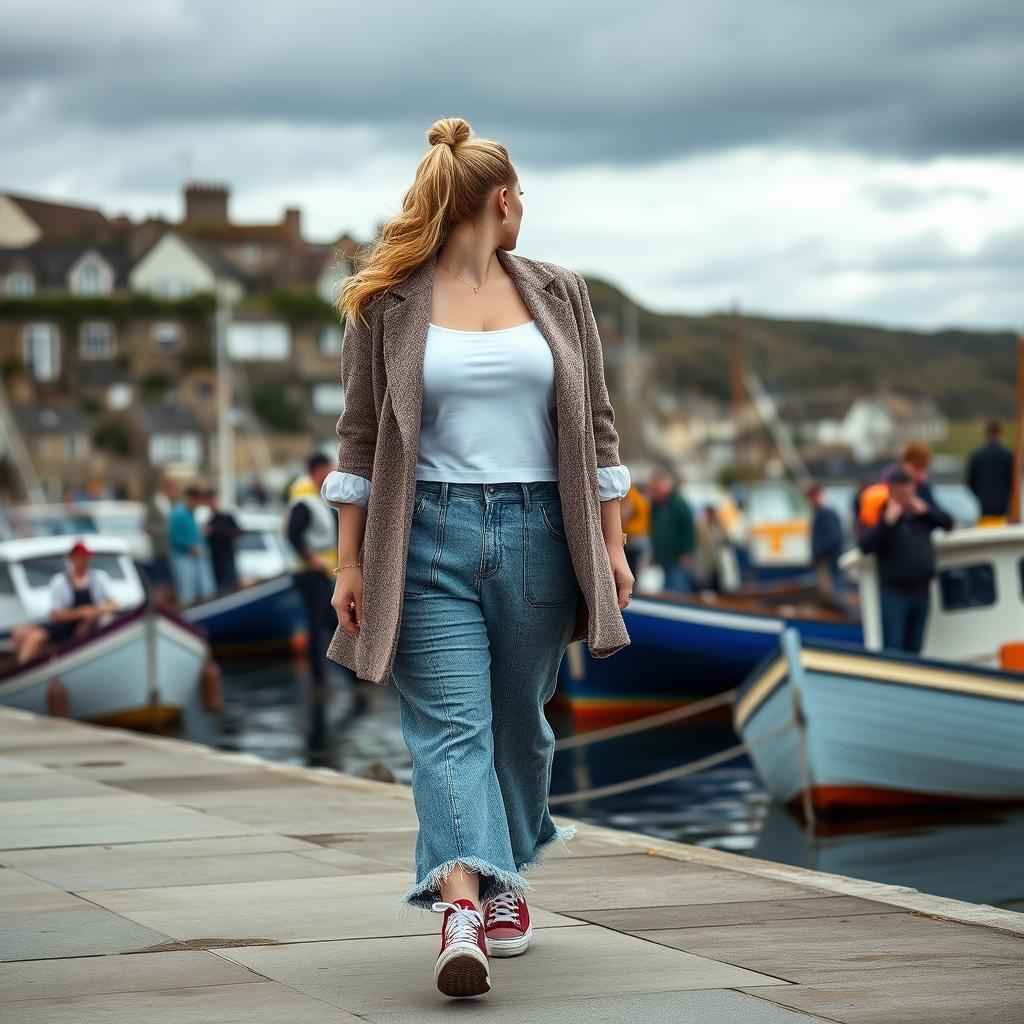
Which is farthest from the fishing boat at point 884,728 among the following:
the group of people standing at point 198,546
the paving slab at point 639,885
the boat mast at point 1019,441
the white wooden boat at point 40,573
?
the group of people standing at point 198,546

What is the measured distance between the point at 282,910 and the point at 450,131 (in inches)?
96.7

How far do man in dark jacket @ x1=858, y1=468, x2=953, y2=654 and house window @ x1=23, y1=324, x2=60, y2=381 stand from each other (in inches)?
4261

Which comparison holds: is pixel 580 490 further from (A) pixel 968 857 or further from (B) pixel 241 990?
(A) pixel 968 857

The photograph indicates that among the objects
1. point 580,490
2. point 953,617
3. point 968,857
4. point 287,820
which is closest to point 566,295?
point 580,490

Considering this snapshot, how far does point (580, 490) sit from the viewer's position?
186 inches

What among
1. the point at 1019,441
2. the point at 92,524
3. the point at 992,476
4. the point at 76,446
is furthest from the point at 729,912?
the point at 76,446

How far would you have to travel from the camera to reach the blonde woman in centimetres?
465

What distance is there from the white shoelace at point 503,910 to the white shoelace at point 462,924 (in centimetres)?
41

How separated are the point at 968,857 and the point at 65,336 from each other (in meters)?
113

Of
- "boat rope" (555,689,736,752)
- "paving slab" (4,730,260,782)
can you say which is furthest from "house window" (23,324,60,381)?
"paving slab" (4,730,260,782)

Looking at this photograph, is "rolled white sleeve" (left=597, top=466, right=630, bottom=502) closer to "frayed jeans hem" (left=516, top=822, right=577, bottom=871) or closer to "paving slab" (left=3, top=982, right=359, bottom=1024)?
"frayed jeans hem" (left=516, top=822, right=577, bottom=871)

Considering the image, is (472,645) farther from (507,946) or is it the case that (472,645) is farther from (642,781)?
(642,781)

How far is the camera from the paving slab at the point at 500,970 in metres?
4.56

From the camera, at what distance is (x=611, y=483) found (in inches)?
193
